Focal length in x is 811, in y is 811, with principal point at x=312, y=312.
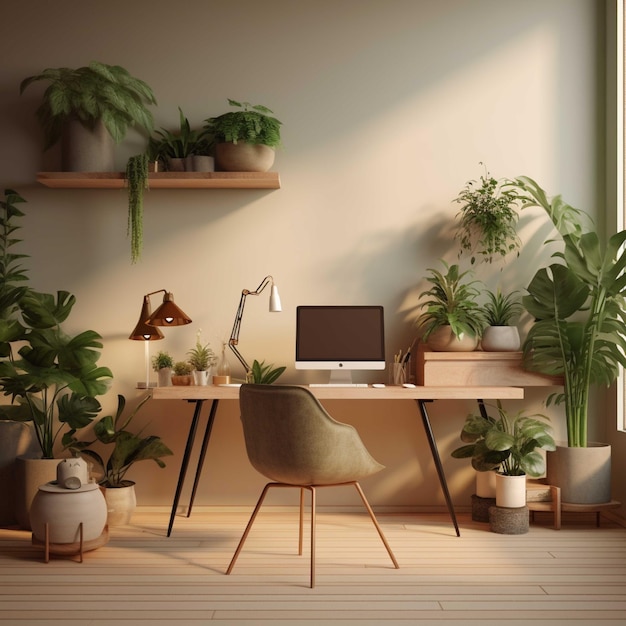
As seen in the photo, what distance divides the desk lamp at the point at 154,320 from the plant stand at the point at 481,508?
6.15ft

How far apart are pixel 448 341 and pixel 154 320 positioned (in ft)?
5.33

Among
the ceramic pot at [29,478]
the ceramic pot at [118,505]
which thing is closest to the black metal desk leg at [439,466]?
the ceramic pot at [118,505]

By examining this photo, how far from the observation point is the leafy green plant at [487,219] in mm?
4598

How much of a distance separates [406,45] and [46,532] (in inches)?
132

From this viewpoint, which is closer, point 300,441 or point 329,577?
point 300,441

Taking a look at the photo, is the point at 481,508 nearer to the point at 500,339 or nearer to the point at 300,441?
the point at 500,339

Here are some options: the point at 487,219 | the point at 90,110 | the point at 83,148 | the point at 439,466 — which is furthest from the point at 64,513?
the point at 487,219

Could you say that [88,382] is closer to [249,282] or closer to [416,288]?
[249,282]

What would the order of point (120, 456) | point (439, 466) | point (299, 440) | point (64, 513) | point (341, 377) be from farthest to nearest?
point (341, 377), point (120, 456), point (439, 466), point (64, 513), point (299, 440)

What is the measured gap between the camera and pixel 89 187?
189 inches

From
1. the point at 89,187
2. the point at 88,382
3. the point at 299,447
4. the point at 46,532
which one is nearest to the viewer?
the point at 299,447

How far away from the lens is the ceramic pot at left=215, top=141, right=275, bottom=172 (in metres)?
4.56

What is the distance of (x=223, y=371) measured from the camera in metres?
4.64

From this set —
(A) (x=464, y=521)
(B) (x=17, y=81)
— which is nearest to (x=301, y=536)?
(A) (x=464, y=521)
